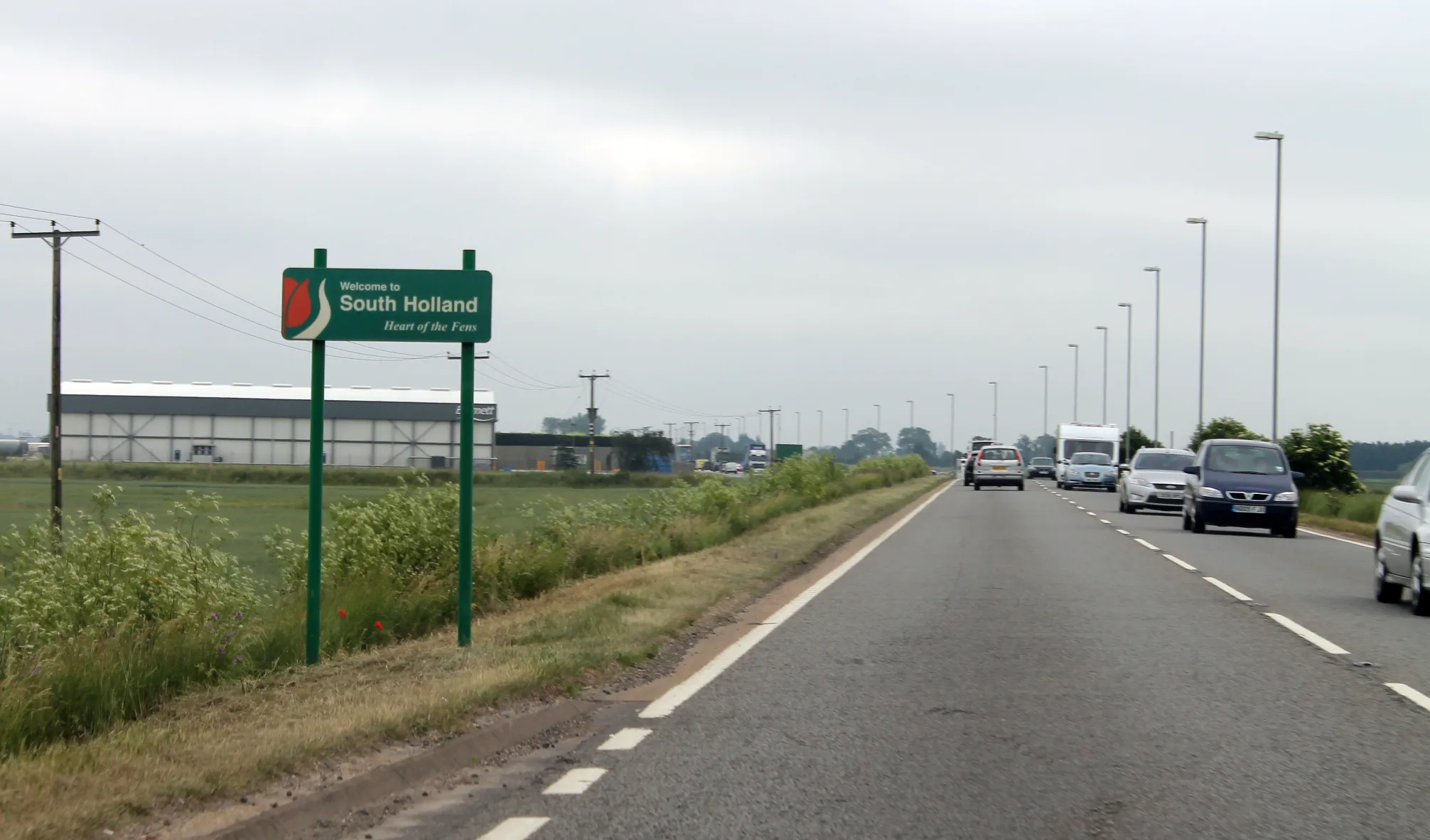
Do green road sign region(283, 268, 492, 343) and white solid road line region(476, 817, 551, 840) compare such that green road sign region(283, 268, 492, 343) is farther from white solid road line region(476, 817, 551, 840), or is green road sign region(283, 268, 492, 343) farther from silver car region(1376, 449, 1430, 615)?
silver car region(1376, 449, 1430, 615)

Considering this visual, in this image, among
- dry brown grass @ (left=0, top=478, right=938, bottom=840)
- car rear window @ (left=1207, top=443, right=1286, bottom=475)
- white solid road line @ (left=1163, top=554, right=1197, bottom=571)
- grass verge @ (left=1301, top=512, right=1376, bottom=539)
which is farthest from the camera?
grass verge @ (left=1301, top=512, right=1376, bottom=539)

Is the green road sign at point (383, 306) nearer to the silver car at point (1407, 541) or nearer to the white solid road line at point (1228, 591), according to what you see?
the white solid road line at point (1228, 591)

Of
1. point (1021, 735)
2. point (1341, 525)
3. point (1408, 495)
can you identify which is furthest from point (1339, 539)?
point (1021, 735)

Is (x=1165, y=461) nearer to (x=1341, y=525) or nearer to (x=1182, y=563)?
(x=1341, y=525)

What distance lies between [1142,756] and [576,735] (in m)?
3.09

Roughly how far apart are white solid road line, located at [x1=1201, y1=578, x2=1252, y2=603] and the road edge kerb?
955cm

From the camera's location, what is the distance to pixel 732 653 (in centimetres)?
1163

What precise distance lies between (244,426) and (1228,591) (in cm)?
6541

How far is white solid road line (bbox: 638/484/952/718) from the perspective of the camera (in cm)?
923

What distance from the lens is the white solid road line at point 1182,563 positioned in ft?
66.5

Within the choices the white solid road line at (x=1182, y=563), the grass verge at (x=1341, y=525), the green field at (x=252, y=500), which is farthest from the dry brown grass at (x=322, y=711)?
the grass verge at (x=1341, y=525)

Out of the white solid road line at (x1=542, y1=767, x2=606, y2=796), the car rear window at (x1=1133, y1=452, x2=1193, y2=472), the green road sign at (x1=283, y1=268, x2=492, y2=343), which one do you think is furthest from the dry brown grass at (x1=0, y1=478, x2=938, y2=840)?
the car rear window at (x1=1133, y1=452, x2=1193, y2=472)

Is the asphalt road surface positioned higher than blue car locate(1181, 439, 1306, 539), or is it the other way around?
blue car locate(1181, 439, 1306, 539)

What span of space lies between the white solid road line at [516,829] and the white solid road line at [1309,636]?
26.1ft
